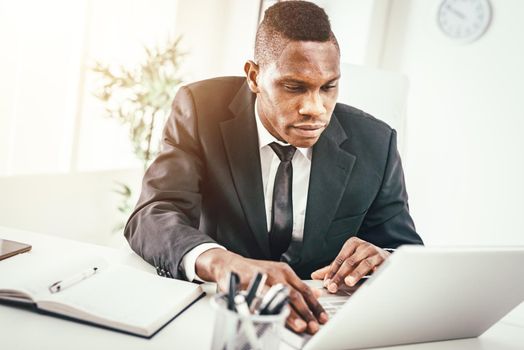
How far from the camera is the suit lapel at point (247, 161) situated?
140cm

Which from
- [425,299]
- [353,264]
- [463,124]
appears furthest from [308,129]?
[463,124]

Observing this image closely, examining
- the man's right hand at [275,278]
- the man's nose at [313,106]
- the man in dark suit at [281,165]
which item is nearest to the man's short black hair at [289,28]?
the man in dark suit at [281,165]

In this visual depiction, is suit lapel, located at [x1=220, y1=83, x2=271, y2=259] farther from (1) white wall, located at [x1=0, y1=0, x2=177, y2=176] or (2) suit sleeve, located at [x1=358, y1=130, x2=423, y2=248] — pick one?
(1) white wall, located at [x1=0, y1=0, x2=177, y2=176]

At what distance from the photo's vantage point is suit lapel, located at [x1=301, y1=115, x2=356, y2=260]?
1424 mm

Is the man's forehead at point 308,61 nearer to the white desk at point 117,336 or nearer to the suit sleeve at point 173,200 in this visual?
the suit sleeve at point 173,200

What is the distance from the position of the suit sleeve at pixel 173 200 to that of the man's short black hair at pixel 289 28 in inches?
11.0

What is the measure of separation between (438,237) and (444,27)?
5.04 ft

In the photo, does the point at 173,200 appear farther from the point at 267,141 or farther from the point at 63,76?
the point at 63,76

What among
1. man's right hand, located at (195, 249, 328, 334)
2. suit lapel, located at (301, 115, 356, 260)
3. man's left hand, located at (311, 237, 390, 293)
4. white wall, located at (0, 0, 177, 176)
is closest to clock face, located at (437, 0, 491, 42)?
white wall, located at (0, 0, 177, 176)

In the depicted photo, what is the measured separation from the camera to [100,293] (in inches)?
34.5

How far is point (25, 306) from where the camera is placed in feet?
2.72

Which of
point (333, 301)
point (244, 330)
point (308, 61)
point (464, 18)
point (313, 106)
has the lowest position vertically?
point (333, 301)

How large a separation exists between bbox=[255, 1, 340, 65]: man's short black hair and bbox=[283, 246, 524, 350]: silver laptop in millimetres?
694

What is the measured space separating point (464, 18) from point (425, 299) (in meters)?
3.44
